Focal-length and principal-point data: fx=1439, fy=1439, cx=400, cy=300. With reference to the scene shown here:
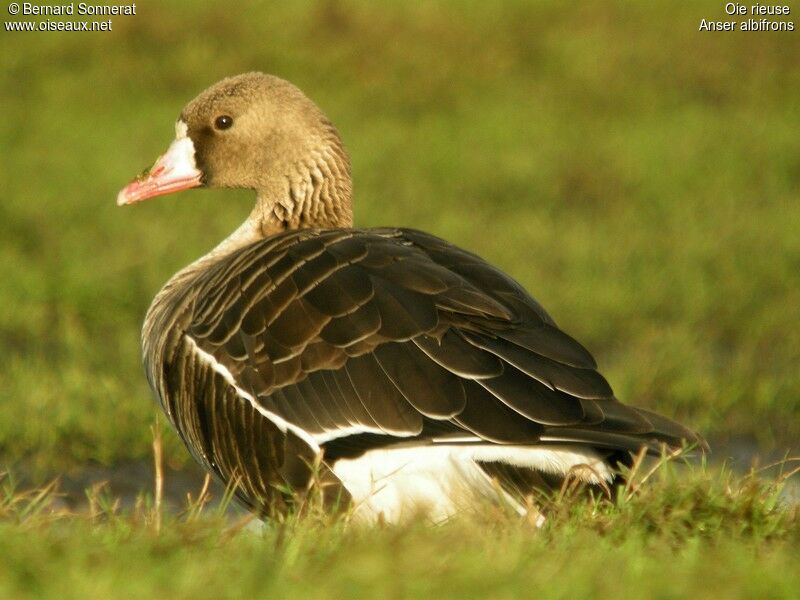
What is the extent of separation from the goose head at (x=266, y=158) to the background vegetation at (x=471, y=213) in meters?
1.14

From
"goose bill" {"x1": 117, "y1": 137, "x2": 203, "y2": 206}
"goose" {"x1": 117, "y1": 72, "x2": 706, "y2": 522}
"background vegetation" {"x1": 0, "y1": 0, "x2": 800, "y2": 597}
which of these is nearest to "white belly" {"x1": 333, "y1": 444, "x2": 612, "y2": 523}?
"goose" {"x1": 117, "y1": 72, "x2": 706, "y2": 522}

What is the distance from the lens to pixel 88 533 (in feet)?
10.6

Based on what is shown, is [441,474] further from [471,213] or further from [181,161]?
[471,213]

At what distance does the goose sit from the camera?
12.2 ft

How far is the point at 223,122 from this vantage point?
5.40 metres

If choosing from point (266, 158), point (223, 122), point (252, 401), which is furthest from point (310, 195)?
point (252, 401)

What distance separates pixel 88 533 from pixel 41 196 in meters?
6.56

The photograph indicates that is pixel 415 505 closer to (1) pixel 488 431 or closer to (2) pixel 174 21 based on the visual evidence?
(1) pixel 488 431

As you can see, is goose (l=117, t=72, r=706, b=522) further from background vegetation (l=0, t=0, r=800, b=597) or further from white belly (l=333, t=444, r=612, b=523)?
background vegetation (l=0, t=0, r=800, b=597)

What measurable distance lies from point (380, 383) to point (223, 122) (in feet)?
6.28

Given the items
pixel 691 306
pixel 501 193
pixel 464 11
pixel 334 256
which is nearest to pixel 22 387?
pixel 334 256

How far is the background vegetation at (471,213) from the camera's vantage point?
314cm

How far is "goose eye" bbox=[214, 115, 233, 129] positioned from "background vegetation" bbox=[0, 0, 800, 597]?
4.45ft

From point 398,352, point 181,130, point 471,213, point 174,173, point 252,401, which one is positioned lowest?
point 252,401
